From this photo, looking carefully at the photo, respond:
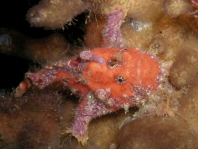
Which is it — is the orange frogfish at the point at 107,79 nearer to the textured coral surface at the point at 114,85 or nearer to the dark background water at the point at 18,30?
the textured coral surface at the point at 114,85

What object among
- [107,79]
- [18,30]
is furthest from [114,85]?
[18,30]

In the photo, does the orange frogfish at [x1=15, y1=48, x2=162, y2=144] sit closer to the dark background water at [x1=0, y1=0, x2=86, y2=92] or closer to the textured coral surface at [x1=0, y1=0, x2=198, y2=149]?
the textured coral surface at [x1=0, y1=0, x2=198, y2=149]

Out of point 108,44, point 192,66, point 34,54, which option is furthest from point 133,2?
point 34,54

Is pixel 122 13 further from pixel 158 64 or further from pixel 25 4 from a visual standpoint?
pixel 25 4

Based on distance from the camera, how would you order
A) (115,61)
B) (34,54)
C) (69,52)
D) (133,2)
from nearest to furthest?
(115,61)
(133,2)
(69,52)
(34,54)

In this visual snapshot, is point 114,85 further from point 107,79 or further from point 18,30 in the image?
point 18,30

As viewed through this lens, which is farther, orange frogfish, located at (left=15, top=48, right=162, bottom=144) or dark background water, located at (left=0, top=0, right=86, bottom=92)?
dark background water, located at (left=0, top=0, right=86, bottom=92)

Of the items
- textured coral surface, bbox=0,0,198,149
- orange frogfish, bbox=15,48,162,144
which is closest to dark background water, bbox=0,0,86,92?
textured coral surface, bbox=0,0,198,149
